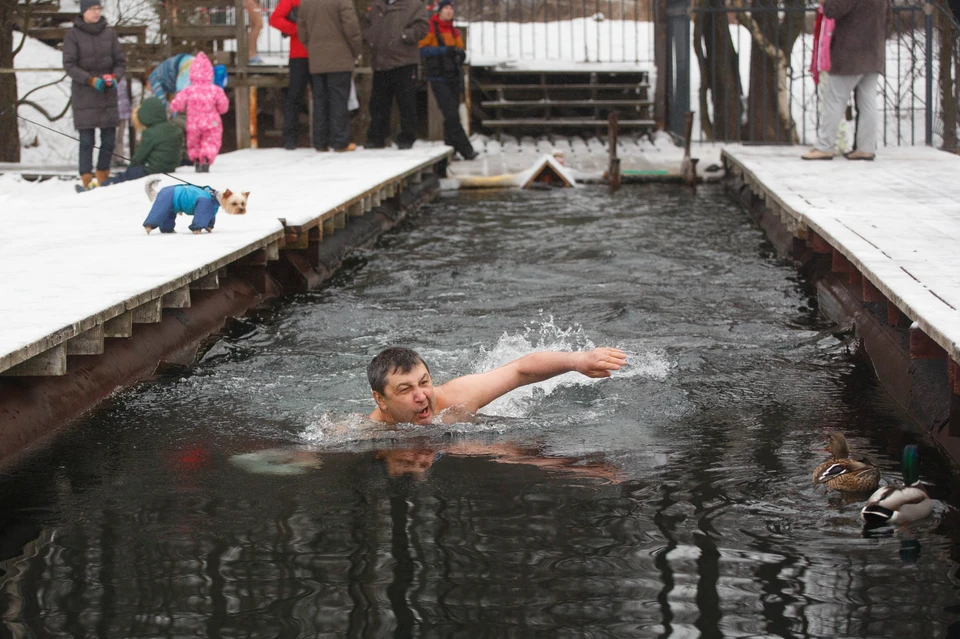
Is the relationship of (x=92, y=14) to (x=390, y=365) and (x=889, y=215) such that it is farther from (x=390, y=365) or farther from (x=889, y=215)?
(x=390, y=365)

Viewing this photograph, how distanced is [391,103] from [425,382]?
1295cm

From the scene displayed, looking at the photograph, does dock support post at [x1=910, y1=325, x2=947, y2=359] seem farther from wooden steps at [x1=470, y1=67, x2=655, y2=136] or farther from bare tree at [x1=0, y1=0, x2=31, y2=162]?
wooden steps at [x1=470, y1=67, x2=655, y2=136]

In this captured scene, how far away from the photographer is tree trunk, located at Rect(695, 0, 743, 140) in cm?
1908

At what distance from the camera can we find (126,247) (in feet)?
29.9

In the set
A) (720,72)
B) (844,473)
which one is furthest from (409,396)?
(720,72)

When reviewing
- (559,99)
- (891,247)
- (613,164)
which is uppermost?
(559,99)

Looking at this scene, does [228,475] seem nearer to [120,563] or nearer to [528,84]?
[120,563]

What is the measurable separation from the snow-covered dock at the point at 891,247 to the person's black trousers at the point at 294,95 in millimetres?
Answer: 6229

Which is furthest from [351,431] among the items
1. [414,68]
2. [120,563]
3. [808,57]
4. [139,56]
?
[808,57]

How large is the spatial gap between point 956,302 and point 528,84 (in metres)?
16.8

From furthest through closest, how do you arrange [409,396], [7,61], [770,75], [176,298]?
1. [770,75]
2. [7,61]
3. [176,298]
4. [409,396]

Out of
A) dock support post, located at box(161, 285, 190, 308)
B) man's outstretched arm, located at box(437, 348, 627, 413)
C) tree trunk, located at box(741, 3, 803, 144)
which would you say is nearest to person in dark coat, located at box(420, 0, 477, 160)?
tree trunk, located at box(741, 3, 803, 144)

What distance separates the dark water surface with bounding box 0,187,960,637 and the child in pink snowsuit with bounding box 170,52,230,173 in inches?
226

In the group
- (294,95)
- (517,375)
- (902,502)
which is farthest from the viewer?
(294,95)
